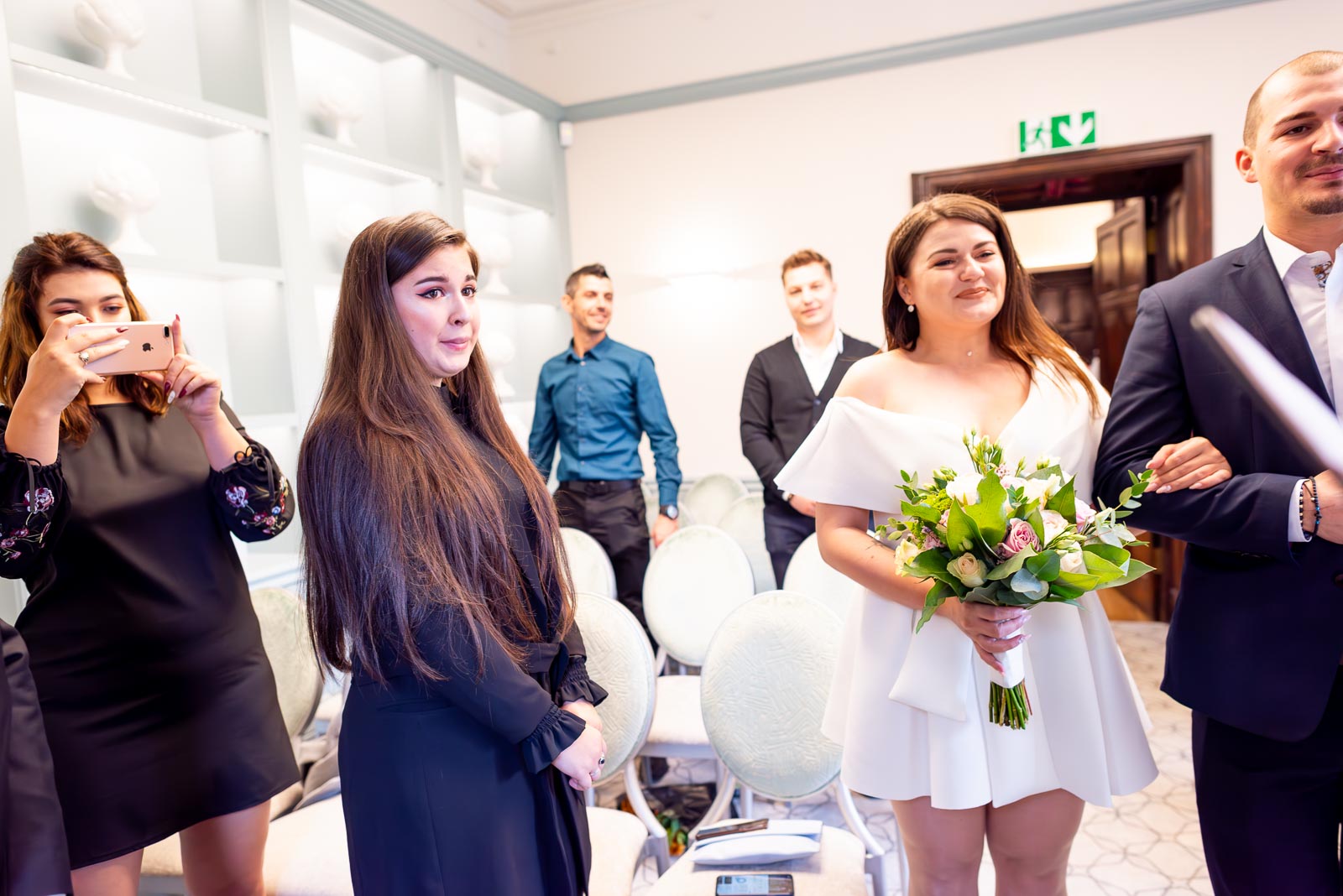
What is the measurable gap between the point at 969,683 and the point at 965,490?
1.35 ft

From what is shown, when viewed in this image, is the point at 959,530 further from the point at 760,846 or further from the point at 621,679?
the point at 621,679

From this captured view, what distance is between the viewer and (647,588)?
302 centimetres

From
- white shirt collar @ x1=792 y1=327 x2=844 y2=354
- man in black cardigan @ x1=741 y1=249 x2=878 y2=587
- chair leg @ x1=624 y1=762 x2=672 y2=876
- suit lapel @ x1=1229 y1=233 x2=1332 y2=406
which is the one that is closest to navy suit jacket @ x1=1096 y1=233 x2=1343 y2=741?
suit lapel @ x1=1229 y1=233 x2=1332 y2=406

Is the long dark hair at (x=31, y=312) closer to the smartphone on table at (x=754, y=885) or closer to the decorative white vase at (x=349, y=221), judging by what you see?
the smartphone on table at (x=754, y=885)

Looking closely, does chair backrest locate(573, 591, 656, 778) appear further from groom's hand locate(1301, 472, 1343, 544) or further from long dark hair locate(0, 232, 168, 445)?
groom's hand locate(1301, 472, 1343, 544)

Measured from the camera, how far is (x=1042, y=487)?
1.27 meters

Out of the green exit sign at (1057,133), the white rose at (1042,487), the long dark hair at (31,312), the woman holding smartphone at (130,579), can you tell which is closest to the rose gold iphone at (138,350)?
the woman holding smartphone at (130,579)

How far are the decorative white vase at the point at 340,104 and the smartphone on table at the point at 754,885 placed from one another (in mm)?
3437

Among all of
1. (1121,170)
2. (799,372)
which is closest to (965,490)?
(799,372)

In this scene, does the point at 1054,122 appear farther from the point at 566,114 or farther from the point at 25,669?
the point at 25,669

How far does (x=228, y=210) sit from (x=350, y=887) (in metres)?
2.72

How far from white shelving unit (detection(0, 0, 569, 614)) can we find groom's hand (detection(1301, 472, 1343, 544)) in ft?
10.5

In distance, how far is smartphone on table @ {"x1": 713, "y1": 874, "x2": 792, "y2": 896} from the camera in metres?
1.62

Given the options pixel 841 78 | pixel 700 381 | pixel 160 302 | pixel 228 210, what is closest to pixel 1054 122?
pixel 841 78
